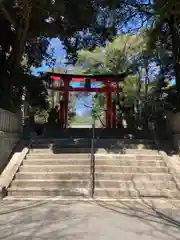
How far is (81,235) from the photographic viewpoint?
6672 mm

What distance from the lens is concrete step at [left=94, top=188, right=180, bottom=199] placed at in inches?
411

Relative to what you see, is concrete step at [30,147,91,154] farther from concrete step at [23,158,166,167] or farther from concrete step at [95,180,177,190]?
concrete step at [95,180,177,190]

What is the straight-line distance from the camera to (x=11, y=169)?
39.3 feet

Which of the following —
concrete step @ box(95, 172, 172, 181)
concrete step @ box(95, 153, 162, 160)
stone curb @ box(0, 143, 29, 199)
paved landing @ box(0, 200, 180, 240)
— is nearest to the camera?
paved landing @ box(0, 200, 180, 240)

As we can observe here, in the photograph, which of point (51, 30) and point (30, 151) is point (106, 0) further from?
point (30, 151)

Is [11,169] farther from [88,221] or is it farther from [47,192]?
[88,221]

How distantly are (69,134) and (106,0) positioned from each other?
17.8 ft

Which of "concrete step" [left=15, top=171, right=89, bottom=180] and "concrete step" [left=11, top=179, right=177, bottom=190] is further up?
"concrete step" [left=15, top=171, right=89, bottom=180]

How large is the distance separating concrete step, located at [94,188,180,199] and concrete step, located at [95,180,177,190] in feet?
0.85

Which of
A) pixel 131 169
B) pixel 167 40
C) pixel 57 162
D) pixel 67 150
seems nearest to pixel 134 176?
pixel 131 169

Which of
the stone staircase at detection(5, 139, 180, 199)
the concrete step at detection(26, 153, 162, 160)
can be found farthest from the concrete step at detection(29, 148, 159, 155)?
the concrete step at detection(26, 153, 162, 160)

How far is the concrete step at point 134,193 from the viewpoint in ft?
34.2

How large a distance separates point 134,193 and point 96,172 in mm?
1562

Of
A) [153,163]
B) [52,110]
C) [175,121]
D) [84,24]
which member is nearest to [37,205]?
[153,163]
